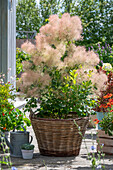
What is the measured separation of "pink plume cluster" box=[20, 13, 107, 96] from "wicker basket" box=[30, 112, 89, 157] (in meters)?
0.35

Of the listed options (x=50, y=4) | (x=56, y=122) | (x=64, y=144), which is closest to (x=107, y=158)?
(x=64, y=144)

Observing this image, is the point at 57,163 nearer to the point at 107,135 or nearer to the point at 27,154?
the point at 27,154

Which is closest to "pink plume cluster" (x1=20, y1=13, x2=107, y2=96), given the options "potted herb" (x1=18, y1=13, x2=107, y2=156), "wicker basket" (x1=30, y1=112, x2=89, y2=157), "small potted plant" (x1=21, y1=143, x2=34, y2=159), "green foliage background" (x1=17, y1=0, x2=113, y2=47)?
"potted herb" (x1=18, y1=13, x2=107, y2=156)

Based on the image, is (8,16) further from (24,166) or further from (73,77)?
(24,166)

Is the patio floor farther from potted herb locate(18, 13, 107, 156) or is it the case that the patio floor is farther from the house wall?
the house wall

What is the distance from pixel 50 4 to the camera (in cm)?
2288

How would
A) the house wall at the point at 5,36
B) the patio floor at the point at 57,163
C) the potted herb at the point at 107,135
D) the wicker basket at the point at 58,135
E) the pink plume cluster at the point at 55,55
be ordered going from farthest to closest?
the house wall at the point at 5,36 < the potted herb at the point at 107,135 < the pink plume cluster at the point at 55,55 < the wicker basket at the point at 58,135 < the patio floor at the point at 57,163

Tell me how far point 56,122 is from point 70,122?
13cm

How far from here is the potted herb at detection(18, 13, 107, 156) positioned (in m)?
2.86

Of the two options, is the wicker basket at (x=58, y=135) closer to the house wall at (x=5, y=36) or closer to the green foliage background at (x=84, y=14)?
the house wall at (x=5, y=36)

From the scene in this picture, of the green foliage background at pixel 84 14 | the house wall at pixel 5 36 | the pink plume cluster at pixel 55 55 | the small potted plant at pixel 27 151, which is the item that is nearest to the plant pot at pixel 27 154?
the small potted plant at pixel 27 151

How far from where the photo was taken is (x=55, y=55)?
9.55ft

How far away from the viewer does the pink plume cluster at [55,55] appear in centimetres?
292

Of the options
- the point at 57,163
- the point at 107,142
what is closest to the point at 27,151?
the point at 57,163
